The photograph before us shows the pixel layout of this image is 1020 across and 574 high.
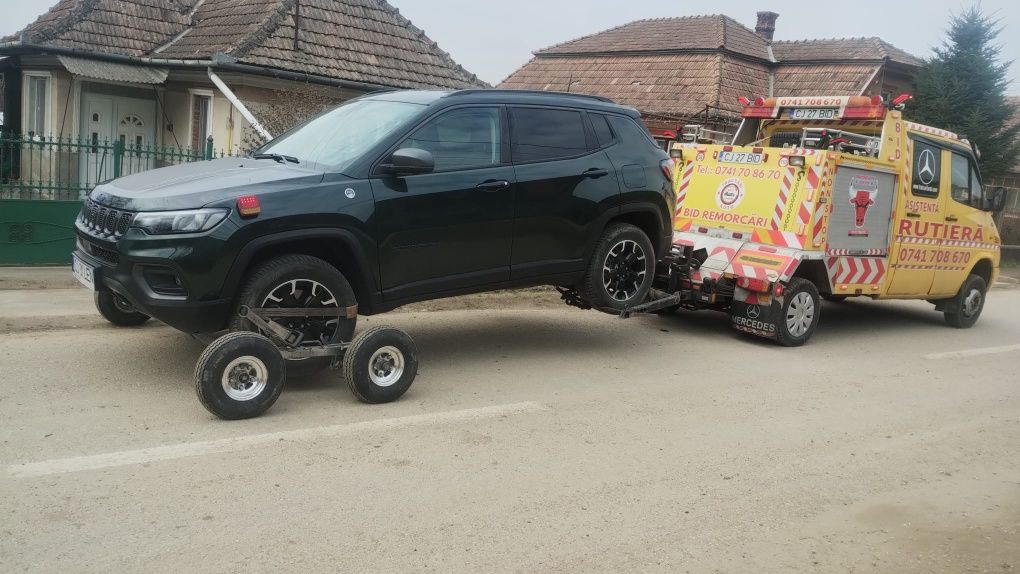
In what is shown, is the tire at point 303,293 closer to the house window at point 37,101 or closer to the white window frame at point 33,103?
the white window frame at point 33,103

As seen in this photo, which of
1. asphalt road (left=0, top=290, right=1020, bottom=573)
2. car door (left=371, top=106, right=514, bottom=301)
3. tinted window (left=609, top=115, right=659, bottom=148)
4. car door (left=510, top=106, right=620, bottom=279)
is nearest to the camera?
asphalt road (left=0, top=290, right=1020, bottom=573)

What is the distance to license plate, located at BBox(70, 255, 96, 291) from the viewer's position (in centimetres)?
603

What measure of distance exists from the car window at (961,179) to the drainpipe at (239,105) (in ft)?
32.7

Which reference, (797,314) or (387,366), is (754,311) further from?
(387,366)

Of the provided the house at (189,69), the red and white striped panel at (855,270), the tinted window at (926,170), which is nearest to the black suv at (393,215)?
the red and white striped panel at (855,270)

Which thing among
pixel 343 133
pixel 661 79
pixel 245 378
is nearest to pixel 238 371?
pixel 245 378

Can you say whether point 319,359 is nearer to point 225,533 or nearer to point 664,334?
point 225,533

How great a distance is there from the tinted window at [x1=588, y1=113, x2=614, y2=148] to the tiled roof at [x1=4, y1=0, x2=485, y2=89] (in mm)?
8944

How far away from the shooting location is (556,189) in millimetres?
7363

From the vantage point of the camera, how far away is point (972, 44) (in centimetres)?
2312

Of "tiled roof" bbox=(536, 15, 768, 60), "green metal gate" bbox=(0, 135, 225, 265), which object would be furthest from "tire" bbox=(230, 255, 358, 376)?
"tiled roof" bbox=(536, 15, 768, 60)

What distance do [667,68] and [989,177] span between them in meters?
9.11

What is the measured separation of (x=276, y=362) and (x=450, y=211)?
1788 millimetres

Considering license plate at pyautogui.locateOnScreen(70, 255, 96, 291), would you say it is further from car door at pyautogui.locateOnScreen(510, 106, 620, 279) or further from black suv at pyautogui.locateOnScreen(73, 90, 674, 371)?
car door at pyautogui.locateOnScreen(510, 106, 620, 279)
